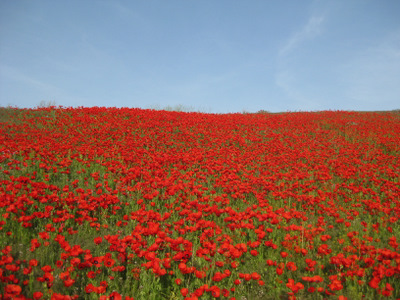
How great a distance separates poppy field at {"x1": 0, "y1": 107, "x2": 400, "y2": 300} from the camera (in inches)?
127

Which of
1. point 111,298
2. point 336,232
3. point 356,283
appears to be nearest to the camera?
point 111,298

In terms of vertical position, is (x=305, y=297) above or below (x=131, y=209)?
below

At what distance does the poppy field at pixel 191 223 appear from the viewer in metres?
3.23

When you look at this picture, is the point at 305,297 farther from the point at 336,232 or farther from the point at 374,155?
the point at 374,155

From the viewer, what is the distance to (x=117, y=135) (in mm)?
10750

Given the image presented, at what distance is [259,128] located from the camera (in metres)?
15.1

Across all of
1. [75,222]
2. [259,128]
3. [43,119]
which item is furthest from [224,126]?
[75,222]

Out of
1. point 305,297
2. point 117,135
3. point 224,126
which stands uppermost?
point 224,126

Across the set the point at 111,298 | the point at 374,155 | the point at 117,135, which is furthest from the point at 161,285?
the point at 374,155

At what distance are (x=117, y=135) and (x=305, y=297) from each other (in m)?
9.37

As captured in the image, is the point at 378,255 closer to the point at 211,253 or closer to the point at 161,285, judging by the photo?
the point at 211,253

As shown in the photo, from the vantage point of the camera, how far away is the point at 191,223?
15.9 ft

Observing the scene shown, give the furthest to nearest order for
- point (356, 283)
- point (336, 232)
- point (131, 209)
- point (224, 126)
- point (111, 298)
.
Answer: point (224, 126) → point (131, 209) → point (336, 232) → point (356, 283) → point (111, 298)

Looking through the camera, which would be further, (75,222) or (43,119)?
(43,119)
